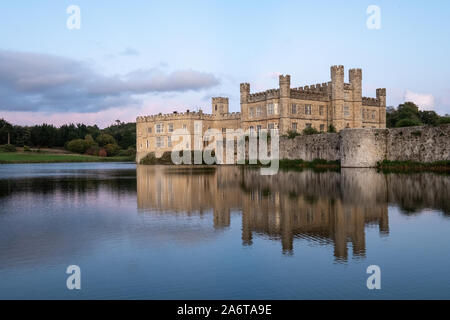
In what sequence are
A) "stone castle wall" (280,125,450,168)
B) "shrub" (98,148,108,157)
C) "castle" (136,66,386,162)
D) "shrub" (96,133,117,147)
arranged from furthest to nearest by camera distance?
"shrub" (96,133,117,147) < "shrub" (98,148,108,157) < "castle" (136,66,386,162) < "stone castle wall" (280,125,450,168)

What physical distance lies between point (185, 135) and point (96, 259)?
56329 mm

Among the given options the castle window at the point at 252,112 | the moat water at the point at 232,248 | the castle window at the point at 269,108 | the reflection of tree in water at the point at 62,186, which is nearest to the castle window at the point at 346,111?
the castle window at the point at 269,108

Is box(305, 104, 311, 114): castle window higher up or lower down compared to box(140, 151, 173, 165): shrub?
higher up

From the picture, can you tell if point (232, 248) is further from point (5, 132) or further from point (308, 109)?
point (5, 132)

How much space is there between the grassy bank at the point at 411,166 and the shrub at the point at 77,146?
94854 mm

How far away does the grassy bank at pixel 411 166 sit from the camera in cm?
2711

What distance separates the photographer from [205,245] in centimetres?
823

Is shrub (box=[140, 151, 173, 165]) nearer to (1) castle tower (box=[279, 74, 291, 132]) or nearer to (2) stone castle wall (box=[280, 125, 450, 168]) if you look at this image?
(1) castle tower (box=[279, 74, 291, 132])

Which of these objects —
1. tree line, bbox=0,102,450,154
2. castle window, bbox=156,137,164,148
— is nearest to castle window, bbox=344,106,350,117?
castle window, bbox=156,137,164,148

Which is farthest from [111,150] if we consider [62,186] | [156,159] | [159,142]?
[62,186]

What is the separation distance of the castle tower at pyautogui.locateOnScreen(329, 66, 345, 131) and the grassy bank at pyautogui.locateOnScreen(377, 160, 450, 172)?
21028 millimetres

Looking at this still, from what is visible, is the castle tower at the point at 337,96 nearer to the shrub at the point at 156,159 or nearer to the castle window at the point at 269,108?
the castle window at the point at 269,108

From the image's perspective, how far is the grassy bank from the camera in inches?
1067
